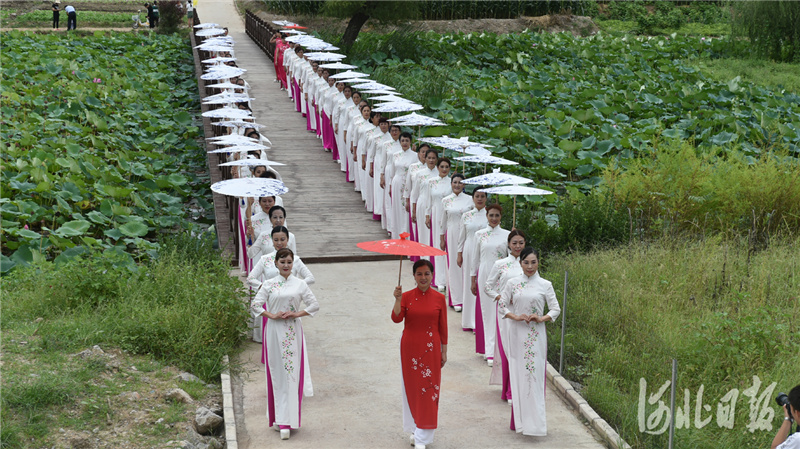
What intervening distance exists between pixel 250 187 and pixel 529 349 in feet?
9.74

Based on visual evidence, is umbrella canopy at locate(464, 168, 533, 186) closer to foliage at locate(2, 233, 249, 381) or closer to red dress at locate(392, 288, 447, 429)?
red dress at locate(392, 288, 447, 429)

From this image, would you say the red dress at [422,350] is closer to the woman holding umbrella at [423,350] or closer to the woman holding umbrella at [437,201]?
the woman holding umbrella at [423,350]

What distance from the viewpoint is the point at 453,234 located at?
10.1 meters

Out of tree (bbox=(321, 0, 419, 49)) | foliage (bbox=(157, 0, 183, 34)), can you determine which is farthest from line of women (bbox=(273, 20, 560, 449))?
foliage (bbox=(157, 0, 183, 34))

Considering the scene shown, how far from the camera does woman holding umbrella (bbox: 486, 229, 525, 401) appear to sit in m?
7.48

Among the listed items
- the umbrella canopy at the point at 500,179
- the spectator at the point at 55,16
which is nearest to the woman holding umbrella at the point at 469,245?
the umbrella canopy at the point at 500,179

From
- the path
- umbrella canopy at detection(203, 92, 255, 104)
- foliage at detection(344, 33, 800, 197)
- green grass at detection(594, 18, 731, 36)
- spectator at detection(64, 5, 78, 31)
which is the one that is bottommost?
the path

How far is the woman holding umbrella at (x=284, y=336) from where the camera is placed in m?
7.14

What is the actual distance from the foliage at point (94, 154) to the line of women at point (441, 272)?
2619 mm

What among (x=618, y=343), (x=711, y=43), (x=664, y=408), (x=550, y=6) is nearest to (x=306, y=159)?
(x=618, y=343)

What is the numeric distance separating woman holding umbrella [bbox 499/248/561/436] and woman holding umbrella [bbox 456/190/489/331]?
162 centimetres

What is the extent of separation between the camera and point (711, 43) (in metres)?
29.4

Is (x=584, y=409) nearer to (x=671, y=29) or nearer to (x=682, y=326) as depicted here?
(x=682, y=326)

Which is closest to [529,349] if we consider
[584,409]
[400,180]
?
[584,409]
